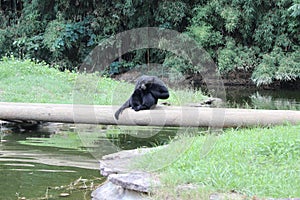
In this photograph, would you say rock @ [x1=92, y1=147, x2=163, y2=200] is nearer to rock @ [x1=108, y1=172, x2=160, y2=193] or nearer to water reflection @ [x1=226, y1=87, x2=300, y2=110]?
rock @ [x1=108, y1=172, x2=160, y2=193]

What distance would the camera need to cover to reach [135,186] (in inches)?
161

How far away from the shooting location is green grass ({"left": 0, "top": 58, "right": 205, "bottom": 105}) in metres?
9.43

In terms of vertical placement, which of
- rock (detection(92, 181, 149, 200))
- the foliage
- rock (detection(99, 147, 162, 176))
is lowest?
rock (detection(92, 181, 149, 200))

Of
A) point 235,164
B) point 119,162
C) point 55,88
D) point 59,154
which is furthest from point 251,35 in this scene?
point 235,164

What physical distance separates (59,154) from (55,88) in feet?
14.5

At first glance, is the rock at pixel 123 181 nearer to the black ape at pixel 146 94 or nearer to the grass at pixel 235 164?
the grass at pixel 235 164

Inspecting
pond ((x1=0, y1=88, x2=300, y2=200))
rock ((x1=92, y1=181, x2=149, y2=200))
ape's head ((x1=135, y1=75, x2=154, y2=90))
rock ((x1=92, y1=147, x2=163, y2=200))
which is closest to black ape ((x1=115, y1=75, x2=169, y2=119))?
ape's head ((x1=135, y1=75, x2=154, y2=90))

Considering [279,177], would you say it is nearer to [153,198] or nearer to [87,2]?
[153,198]

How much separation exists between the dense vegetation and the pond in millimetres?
8388

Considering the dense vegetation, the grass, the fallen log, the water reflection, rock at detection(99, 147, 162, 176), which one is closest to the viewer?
the grass

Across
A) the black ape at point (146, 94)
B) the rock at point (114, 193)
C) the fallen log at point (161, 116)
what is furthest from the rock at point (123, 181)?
A: the black ape at point (146, 94)

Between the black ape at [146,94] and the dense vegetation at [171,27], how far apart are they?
999cm

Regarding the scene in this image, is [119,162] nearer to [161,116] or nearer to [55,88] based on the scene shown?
[161,116]

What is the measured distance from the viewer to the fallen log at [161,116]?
541 cm
